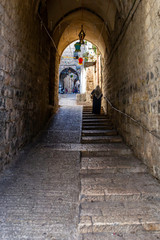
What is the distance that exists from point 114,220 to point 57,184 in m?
1.08

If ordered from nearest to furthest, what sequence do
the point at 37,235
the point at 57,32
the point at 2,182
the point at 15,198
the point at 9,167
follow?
1. the point at 37,235
2. the point at 15,198
3. the point at 2,182
4. the point at 9,167
5. the point at 57,32

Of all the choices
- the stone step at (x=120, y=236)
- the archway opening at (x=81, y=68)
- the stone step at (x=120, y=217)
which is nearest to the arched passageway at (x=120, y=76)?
the stone step at (x=120, y=217)

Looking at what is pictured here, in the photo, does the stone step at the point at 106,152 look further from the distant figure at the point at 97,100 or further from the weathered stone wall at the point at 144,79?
the distant figure at the point at 97,100

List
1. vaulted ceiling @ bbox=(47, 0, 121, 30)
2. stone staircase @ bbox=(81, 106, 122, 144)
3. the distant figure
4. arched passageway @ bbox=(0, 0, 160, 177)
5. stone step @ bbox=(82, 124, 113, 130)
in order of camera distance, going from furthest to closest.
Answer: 1. the distant figure
2. stone step @ bbox=(82, 124, 113, 130)
3. vaulted ceiling @ bbox=(47, 0, 121, 30)
4. stone staircase @ bbox=(81, 106, 122, 144)
5. arched passageway @ bbox=(0, 0, 160, 177)

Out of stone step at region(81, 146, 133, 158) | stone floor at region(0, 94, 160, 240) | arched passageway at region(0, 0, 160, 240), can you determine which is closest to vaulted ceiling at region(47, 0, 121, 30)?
arched passageway at region(0, 0, 160, 240)

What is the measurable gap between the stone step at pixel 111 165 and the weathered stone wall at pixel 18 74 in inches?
61.0

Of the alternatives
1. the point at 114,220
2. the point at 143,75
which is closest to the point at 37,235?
the point at 114,220

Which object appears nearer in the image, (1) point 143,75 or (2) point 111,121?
(1) point 143,75

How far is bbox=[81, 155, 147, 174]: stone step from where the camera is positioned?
3131 millimetres

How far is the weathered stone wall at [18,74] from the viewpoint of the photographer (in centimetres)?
290

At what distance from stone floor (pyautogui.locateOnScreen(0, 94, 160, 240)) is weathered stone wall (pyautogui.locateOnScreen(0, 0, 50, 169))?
569 millimetres

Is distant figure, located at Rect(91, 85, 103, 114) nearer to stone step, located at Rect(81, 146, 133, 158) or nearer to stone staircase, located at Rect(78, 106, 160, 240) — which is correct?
stone step, located at Rect(81, 146, 133, 158)

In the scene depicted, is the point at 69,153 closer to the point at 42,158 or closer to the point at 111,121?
the point at 42,158

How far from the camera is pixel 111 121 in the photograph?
6.51m
